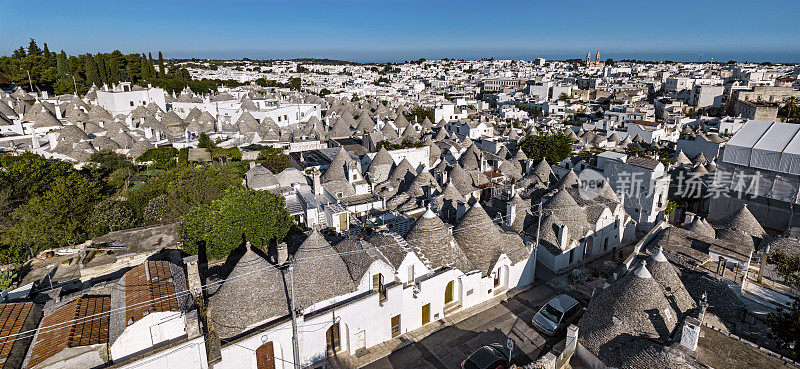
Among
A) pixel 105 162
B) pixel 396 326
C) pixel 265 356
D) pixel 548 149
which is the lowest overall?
pixel 396 326

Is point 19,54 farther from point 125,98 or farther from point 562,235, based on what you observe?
point 562,235

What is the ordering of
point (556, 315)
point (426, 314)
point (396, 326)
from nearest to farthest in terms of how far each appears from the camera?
point (396, 326)
point (556, 315)
point (426, 314)

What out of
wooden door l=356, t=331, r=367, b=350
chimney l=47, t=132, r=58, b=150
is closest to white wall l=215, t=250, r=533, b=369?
wooden door l=356, t=331, r=367, b=350

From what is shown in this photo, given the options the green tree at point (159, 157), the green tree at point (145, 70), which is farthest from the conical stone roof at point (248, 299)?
the green tree at point (145, 70)

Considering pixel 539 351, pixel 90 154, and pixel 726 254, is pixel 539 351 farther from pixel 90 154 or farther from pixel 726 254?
pixel 90 154

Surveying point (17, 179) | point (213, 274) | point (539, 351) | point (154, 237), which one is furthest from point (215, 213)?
point (17, 179)

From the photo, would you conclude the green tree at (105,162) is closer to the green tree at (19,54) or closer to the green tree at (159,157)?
the green tree at (159,157)

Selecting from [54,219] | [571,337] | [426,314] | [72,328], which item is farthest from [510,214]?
[54,219]
